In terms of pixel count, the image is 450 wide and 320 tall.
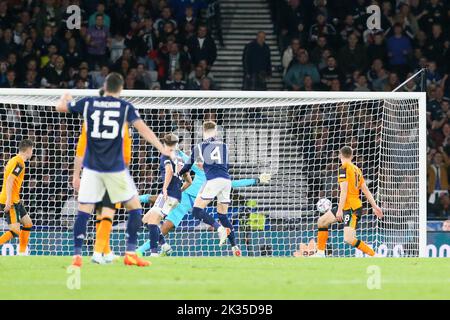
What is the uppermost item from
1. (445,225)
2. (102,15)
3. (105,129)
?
(102,15)

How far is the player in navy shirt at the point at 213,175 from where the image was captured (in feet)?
56.1

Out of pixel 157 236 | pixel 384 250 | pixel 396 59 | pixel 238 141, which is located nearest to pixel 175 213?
pixel 157 236

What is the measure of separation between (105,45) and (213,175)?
800cm

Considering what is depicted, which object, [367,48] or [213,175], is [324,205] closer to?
[213,175]

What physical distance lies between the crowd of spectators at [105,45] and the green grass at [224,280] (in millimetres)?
9639

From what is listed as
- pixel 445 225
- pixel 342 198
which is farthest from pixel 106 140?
pixel 445 225

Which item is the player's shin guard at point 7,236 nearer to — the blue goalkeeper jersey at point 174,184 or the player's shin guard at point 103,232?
the blue goalkeeper jersey at point 174,184

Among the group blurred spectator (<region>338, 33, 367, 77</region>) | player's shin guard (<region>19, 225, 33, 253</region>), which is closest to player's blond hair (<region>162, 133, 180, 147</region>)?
player's shin guard (<region>19, 225, 33, 253</region>)

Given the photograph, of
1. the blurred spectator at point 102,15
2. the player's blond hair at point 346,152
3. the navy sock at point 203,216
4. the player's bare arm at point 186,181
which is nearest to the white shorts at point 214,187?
the navy sock at point 203,216

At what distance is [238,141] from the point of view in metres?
19.5

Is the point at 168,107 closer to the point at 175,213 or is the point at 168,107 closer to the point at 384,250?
the point at 175,213

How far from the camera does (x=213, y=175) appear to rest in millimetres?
17375

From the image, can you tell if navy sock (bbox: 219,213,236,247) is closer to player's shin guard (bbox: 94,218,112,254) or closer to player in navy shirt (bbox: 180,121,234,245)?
player in navy shirt (bbox: 180,121,234,245)

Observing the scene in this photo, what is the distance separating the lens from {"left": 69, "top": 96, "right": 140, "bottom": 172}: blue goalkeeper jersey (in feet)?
39.5
